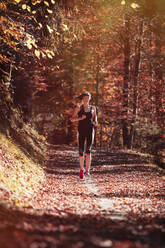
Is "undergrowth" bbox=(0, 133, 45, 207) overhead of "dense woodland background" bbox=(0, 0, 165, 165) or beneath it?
beneath

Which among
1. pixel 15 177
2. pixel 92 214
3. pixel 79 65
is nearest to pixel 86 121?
pixel 15 177

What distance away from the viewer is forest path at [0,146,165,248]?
3.59m

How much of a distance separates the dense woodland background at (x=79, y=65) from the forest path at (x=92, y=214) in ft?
10.9

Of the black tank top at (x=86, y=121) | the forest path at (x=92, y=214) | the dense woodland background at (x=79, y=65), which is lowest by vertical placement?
the forest path at (x=92, y=214)

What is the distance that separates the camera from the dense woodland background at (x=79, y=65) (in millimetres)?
10633

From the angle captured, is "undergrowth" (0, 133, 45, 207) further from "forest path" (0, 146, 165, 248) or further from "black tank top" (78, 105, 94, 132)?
"black tank top" (78, 105, 94, 132)

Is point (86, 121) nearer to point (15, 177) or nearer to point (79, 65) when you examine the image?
point (15, 177)

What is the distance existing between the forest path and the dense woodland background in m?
3.33

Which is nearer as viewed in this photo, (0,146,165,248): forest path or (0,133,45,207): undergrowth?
(0,146,165,248): forest path

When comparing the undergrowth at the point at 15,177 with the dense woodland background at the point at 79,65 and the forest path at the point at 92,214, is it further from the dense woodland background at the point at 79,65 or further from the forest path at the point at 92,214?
the dense woodland background at the point at 79,65

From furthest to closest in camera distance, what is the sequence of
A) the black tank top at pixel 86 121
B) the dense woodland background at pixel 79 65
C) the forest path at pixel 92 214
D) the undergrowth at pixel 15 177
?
1. the dense woodland background at pixel 79 65
2. the black tank top at pixel 86 121
3. the undergrowth at pixel 15 177
4. the forest path at pixel 92 214

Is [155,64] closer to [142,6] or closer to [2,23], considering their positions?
[142,6]

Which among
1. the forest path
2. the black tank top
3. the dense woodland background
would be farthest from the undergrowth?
the black tank top

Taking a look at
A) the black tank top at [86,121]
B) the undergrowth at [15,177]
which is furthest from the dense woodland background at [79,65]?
the black tank top at [86,121]
